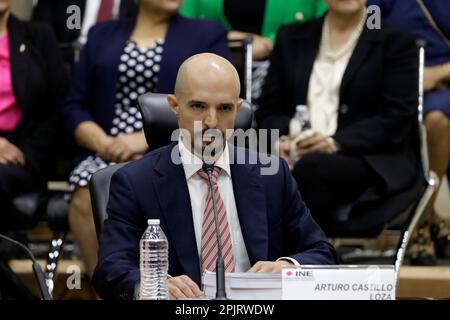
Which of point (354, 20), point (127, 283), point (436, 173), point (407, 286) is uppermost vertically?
point (354, 20)

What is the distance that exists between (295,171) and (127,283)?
1562 millimetres

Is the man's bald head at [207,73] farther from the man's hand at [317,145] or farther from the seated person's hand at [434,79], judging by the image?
the seated person's hand at [434,79]

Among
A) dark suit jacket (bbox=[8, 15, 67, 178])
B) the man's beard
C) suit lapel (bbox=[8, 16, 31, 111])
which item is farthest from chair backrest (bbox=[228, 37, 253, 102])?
the man's beard

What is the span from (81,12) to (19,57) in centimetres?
62

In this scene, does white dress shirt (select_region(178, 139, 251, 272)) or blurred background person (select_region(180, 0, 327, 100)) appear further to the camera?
blurred background person (select_region(180, 0, 327, 100))

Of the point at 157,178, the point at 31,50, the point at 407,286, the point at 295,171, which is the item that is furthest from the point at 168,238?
the point at 31,50

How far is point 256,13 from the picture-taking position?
4.77 meters

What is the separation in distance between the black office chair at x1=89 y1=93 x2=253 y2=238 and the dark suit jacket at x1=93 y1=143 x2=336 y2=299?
16 centimetres

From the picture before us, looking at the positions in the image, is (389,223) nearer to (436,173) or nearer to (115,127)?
(436,173)

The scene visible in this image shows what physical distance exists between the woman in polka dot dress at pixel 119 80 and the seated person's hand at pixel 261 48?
1.18 feet

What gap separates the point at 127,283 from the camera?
2.58m

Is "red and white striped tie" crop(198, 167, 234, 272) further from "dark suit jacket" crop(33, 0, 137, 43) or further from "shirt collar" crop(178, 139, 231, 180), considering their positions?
"dark suit jacket" crop(33, 0, 137, 43)

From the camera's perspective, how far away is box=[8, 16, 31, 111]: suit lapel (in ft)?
14.5

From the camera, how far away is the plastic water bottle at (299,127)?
163 inches
